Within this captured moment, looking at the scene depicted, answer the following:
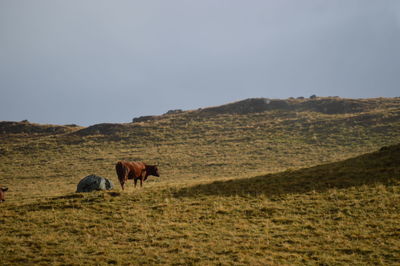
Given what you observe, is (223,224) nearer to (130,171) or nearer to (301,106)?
(130,171)

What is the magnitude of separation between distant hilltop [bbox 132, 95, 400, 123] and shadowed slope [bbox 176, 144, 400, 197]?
57143mm

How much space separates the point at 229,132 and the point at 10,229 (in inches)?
2119

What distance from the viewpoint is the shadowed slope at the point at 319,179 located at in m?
19.1

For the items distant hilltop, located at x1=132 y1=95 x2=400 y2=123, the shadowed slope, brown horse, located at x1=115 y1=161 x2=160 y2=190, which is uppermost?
distant hilltop, located at x1=132 y1=95 x2=400 y2=123

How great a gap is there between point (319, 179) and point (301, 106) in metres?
66.8

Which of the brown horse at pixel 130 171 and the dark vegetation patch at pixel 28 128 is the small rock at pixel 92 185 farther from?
the dark vegetation patch at pixel 28 128

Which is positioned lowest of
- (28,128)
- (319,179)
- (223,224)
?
(223,224)

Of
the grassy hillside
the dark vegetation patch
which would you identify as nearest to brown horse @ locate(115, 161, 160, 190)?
the grassy hillside

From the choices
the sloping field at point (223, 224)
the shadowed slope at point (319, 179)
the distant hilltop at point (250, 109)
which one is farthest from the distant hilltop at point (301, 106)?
the sloping field at point (223, 224)

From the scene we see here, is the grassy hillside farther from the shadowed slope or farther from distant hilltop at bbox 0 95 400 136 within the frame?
distant hilltop at bbox 0 95 400 136

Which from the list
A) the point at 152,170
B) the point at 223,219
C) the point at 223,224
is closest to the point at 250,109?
the point at 152,170

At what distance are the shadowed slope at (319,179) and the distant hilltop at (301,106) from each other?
57.1 metres

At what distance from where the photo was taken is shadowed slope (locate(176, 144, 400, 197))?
1911 cm

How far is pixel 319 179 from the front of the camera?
68.5 feet
